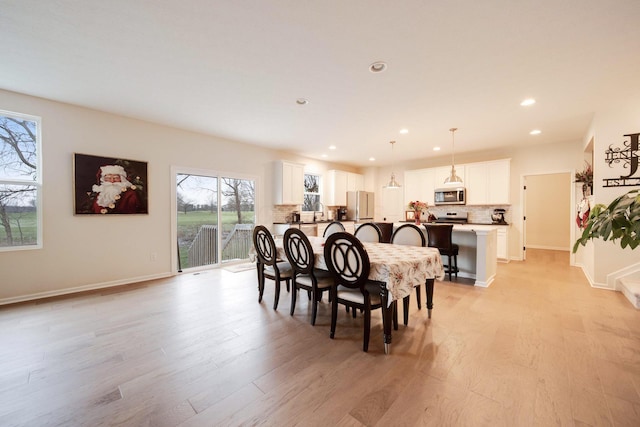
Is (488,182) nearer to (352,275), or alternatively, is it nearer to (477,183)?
(477,183)

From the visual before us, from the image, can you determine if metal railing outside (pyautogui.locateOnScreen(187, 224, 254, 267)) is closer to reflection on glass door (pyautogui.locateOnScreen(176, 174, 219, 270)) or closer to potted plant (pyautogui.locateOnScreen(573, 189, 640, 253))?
reflection on glass door (pyautogui.locateOnScreen(176, 174, 219, 270))

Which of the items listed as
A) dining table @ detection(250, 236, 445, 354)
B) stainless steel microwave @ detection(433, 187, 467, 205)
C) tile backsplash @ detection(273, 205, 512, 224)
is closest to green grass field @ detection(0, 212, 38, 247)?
dining table @ detection(250, 236, 445, 354)

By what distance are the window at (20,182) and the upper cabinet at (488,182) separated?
8085 millimetres

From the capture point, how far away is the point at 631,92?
3.20m

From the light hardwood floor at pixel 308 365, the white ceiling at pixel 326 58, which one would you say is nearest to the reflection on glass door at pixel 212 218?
the white ceiling at pixel 326 58

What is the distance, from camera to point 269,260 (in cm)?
322

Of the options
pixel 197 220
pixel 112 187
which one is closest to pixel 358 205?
pixel 197 220

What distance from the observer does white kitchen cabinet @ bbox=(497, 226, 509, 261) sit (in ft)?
19.2

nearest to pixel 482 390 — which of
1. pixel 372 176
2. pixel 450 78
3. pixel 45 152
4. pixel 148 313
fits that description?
pixel 450 78

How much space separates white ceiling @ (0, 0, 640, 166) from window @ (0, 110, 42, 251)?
0.55m

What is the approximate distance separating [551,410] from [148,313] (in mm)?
3681

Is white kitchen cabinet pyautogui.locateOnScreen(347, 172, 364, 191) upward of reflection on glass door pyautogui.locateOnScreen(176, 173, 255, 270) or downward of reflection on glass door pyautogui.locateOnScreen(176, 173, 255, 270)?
upward

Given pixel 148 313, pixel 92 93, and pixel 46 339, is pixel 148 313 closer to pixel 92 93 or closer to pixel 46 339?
pixel 46 339

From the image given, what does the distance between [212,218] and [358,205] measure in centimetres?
420
